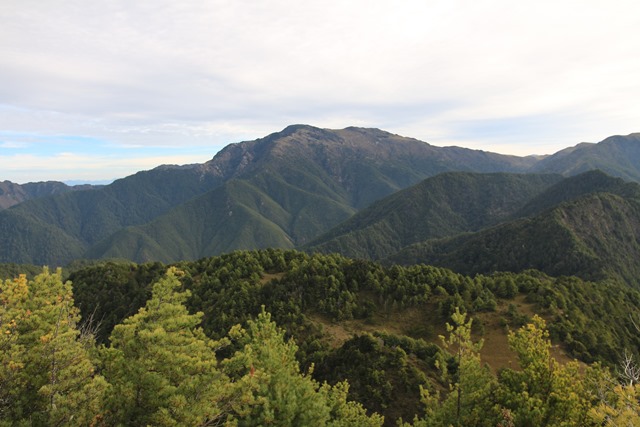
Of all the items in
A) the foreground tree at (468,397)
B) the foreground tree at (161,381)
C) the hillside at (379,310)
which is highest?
the foreground tree at (161,381)

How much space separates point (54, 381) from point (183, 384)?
214 inches

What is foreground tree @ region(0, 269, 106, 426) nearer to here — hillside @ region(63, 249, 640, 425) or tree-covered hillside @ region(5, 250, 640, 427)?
tree-covered hillside @ region(5, 250, 640, 427)

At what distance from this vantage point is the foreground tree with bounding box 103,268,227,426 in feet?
57.3

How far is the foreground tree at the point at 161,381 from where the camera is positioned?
1745 centimetres

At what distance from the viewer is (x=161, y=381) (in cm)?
1741

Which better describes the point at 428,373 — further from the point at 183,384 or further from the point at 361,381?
the point at 183,384

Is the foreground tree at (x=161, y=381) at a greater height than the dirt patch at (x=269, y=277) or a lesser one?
greater

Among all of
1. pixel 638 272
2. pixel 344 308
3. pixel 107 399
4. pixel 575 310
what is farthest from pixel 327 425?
pixel 638 272

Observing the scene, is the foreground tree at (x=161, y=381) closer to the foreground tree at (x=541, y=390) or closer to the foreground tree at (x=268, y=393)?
the foreground tree at (x=268, y=393)

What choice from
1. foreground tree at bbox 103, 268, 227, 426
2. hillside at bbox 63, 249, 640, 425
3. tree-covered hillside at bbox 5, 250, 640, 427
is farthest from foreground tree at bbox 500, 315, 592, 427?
hillside at bbox 63, 249, 640, 425

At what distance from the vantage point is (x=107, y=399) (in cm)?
1759

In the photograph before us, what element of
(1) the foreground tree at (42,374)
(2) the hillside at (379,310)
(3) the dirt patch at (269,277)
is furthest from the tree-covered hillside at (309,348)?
(3) the dirt patch at (269,277)

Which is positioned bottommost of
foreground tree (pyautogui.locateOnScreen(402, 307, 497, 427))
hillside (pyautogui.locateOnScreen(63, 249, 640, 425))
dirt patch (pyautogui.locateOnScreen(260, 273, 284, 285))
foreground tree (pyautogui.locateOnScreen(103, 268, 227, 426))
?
hillside (pyautogui.locateOnScreen(63, 249, 640, 425))

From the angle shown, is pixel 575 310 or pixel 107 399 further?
pixel 575 310
